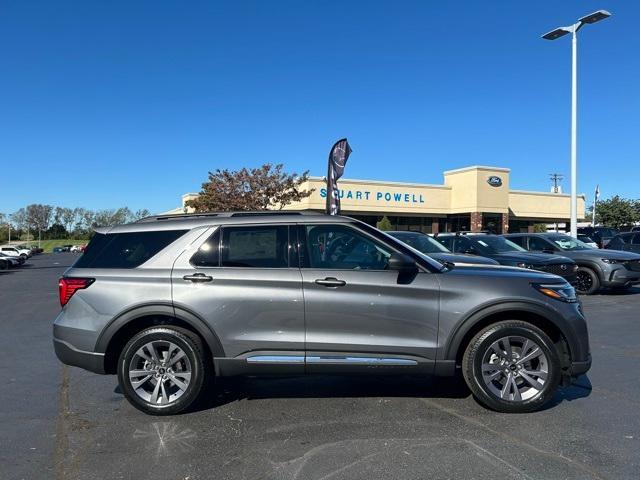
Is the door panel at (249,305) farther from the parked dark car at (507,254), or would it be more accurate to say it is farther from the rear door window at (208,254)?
the parked dark car at (507,254)

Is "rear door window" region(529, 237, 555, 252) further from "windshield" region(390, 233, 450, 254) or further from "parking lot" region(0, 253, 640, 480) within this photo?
"parking lot" region(0, 253, 640, 480)

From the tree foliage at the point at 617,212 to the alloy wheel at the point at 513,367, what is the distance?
5439cm

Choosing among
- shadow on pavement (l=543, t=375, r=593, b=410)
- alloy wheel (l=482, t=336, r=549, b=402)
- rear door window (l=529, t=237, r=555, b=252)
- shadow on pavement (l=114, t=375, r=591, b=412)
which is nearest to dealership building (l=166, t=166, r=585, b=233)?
rear door window (l=529, t=237, r=555, b=252)

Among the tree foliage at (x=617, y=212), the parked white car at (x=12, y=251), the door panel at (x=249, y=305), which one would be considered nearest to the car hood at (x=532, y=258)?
the door panel at (x=249, y=305)

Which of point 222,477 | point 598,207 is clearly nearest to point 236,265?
point 222,477

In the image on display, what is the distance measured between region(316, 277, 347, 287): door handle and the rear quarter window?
1373 mm

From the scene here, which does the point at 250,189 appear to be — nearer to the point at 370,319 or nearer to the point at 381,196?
the point at 381,196

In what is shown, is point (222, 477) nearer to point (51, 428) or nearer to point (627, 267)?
point (51, 428)

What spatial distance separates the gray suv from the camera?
184 inches

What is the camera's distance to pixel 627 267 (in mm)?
12961

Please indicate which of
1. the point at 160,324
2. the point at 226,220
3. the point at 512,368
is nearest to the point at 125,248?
the point at 160,324

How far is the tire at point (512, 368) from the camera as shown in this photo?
471 centimetres

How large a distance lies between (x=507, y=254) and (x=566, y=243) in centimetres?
284

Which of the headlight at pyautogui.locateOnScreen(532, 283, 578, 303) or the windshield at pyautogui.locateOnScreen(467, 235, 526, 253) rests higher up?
the windshield at pyautogui.locateOnScreen(467, 235, 526, 253)
